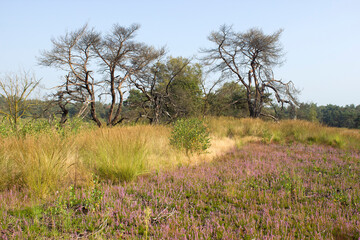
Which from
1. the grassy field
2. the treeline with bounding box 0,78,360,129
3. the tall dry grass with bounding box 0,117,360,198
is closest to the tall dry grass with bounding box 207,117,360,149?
the treeline with bounding box 0,78,360,129

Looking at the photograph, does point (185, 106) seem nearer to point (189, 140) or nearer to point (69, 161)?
point (189, 140)

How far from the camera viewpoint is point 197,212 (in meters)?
3.56

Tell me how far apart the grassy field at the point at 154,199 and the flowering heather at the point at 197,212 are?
2 cm

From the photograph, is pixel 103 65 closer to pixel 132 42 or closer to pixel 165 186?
pixel 132 42

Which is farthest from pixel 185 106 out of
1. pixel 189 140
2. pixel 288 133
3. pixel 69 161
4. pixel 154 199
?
pixel 154 199

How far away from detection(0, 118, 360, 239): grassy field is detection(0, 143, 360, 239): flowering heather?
17 millimetres

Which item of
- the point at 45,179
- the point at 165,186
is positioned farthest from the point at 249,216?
the point at 45,179

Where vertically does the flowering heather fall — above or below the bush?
below

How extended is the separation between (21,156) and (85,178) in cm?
130

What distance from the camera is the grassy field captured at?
9.35 ft

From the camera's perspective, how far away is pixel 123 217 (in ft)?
10.4

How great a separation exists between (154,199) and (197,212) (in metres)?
0.78

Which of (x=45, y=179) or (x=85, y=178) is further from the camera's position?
(x=85, y=178)

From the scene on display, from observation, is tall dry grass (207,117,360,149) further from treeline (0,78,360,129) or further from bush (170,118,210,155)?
bush (170,118,210,155)
